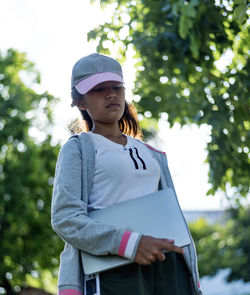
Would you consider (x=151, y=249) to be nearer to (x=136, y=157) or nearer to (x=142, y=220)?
(x=142, y=220)

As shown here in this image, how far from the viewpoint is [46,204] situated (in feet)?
55.8

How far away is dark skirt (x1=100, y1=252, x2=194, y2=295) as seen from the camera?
1812 millimetres

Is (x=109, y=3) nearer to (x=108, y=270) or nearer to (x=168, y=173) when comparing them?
(x=168, y=173)

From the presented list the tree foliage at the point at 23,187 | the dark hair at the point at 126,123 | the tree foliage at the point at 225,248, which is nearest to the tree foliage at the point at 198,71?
the dark hair at the point at 126,123

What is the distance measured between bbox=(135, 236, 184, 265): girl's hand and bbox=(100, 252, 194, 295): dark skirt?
12cm

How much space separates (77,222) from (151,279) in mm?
344

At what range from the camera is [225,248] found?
23.7 metres

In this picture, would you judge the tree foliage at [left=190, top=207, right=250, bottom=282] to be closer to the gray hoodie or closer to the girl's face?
the girl's face

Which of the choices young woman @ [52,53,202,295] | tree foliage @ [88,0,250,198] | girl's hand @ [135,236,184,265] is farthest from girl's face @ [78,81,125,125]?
tree foliage @ [88,0,250,198]

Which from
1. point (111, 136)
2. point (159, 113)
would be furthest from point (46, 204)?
point (111, 136)

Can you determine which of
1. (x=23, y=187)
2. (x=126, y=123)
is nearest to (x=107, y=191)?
(x=126, y=123)

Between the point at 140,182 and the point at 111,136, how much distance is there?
286 mm

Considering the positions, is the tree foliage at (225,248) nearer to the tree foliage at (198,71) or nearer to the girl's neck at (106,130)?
the tree foliage at (198,71)

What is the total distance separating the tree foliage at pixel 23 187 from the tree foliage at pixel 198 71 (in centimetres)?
1177
